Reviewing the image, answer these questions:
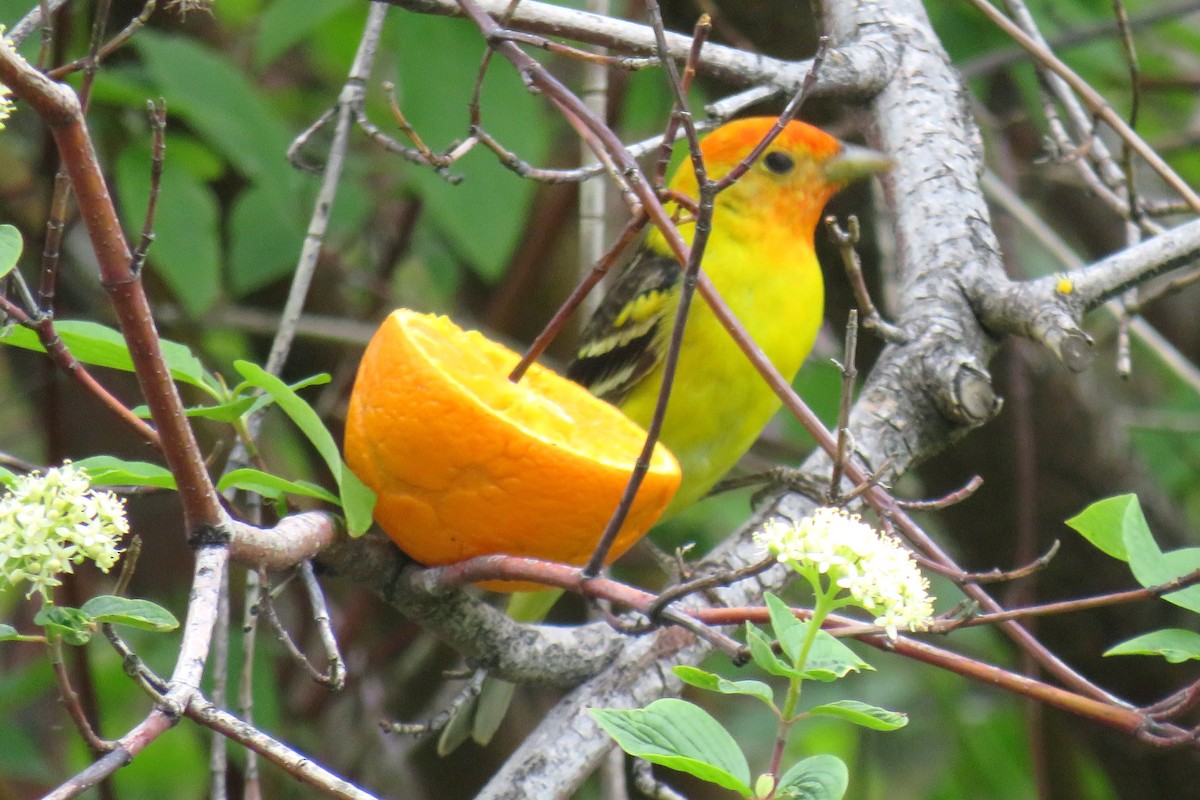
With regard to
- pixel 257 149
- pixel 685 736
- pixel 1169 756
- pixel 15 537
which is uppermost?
pixel 257 149

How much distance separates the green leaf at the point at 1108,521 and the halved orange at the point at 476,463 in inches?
18.1

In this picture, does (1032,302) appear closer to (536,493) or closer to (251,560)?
(536,493)

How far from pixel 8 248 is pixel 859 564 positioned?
0.80m

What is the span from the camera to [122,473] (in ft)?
4.23

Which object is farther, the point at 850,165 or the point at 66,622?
the point at 850,165

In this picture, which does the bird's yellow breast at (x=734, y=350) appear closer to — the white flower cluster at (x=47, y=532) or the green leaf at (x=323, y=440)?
the green leaf at (x=323, y=440)

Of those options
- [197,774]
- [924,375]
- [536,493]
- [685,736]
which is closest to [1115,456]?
[924,375]

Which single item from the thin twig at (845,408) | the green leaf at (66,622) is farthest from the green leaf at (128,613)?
the thin twig at (845,408)

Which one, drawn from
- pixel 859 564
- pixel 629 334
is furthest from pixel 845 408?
pixel 629 334

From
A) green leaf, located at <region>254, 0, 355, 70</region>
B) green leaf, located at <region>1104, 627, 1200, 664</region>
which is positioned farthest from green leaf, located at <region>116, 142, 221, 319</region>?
green leaf, located at <region>1104, 627, 1200, 664</region>

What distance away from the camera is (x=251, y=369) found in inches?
54.9

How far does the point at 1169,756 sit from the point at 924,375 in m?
1.93

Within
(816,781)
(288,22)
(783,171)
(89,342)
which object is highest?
(288,22)

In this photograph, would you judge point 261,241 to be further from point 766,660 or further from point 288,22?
point 766,660
